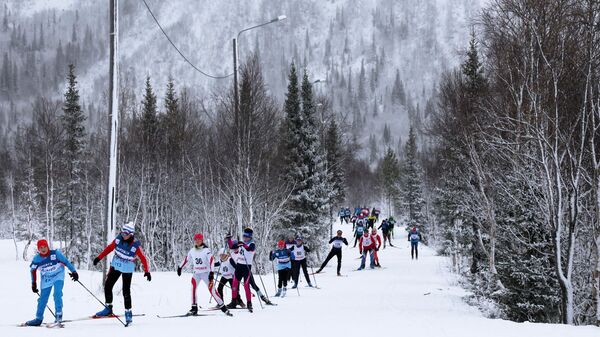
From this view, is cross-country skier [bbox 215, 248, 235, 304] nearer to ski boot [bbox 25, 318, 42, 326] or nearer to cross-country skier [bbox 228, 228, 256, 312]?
cross-country skier [bbox 228, 228, 256, 312]

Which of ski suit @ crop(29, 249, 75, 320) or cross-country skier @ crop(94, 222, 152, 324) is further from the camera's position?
cross-country skier @ crop(94, 222, 152, 324)

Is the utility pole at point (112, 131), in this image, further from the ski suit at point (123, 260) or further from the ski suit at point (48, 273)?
the ski suit at point (48, 273)

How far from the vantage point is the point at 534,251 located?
13.2 metres

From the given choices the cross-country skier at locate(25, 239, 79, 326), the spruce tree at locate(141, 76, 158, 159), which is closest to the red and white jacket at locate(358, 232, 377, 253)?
the spruce tree at locate(141, 76, 158, 159)

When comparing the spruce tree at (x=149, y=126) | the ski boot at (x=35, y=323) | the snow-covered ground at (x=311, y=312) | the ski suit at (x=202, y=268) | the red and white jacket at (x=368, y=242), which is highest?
the spruce tree at (x=149, y=126)

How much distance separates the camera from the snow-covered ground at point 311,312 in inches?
356

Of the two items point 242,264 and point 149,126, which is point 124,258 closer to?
point 242,264

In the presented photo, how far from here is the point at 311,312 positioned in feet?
40.3

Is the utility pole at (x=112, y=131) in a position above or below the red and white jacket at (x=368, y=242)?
above

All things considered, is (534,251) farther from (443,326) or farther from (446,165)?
(446,165)

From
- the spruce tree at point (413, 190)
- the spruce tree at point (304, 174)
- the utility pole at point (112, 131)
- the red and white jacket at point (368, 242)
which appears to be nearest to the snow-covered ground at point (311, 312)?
the utility pole at point (112, 131)

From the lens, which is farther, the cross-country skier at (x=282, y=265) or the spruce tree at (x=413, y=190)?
the spruce tree at (x=413, y=190)

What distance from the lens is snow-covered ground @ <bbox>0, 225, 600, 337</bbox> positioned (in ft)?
29.6

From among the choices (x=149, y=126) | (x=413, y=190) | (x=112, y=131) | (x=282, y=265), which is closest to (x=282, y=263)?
(x=282, y=265)
